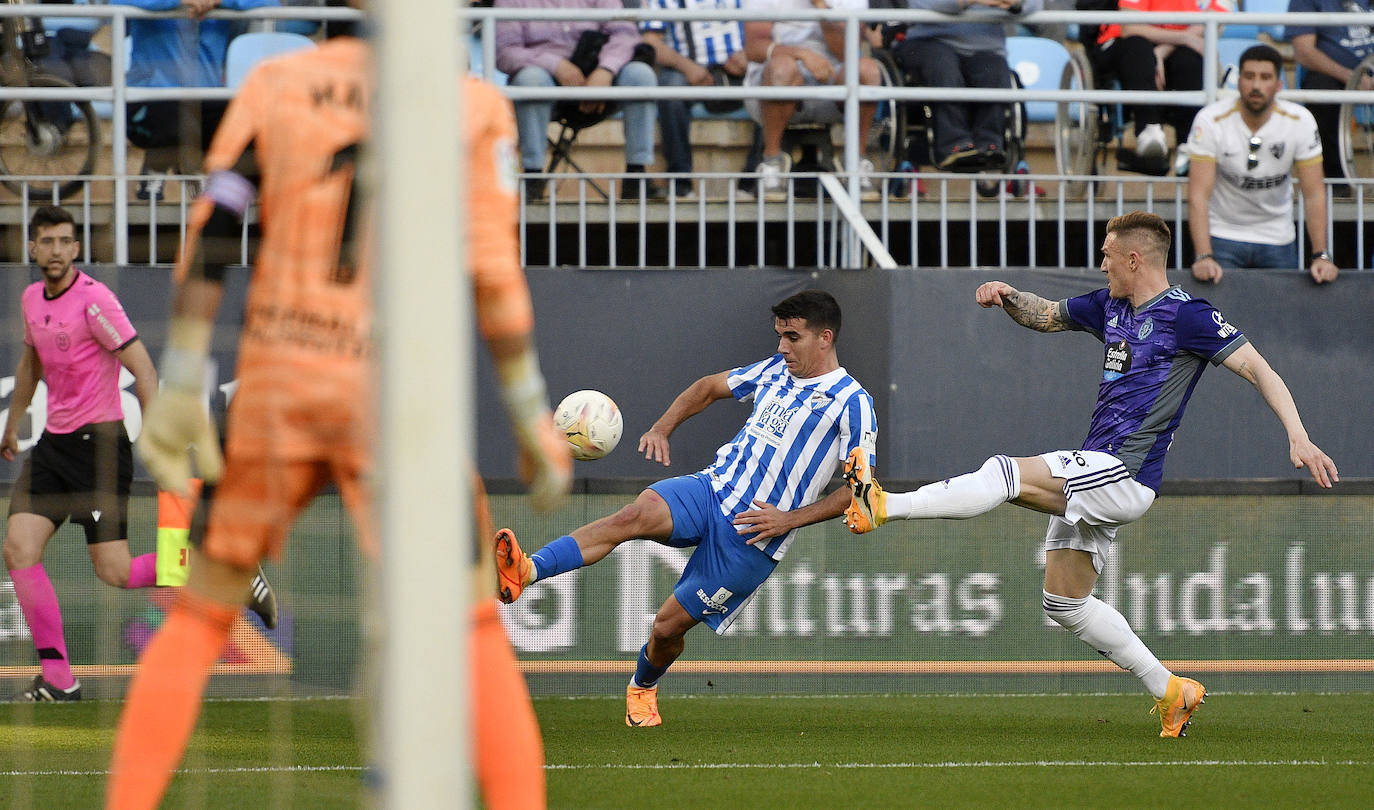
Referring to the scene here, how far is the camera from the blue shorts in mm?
6840

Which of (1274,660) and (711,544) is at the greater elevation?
(711,544)

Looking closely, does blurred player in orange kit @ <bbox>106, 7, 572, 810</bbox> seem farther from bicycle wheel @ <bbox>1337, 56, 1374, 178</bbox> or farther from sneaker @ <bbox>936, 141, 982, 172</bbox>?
bicycle wheel @ <bbox>1337, 56, 1374, 178</bbox>

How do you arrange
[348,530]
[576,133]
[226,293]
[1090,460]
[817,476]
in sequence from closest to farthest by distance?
[1090,460]
[817,476]
[348,530]
[226,293]
[576,133]

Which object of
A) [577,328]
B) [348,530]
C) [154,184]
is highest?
[154,184]

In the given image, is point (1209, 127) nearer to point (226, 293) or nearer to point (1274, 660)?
point (1274, 660)

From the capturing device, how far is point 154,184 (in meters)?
8.82

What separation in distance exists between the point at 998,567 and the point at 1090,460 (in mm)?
2033

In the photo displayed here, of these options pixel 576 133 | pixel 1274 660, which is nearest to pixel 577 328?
pixel 576 133

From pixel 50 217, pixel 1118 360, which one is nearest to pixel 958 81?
pixel 1118 360

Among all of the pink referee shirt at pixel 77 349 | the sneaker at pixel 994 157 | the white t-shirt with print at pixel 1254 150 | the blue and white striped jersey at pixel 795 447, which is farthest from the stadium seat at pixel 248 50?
the white t-shirt with print at pixel 1254 150

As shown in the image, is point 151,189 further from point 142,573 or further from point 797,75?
point 797,75

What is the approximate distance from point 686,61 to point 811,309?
3089 millimetres

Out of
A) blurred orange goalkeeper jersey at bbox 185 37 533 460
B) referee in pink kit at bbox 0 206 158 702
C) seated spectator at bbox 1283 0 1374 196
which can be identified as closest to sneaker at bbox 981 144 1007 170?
seated spectator at bbox 1283 0 1374 196

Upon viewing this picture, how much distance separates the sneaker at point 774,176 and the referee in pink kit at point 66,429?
332cm
